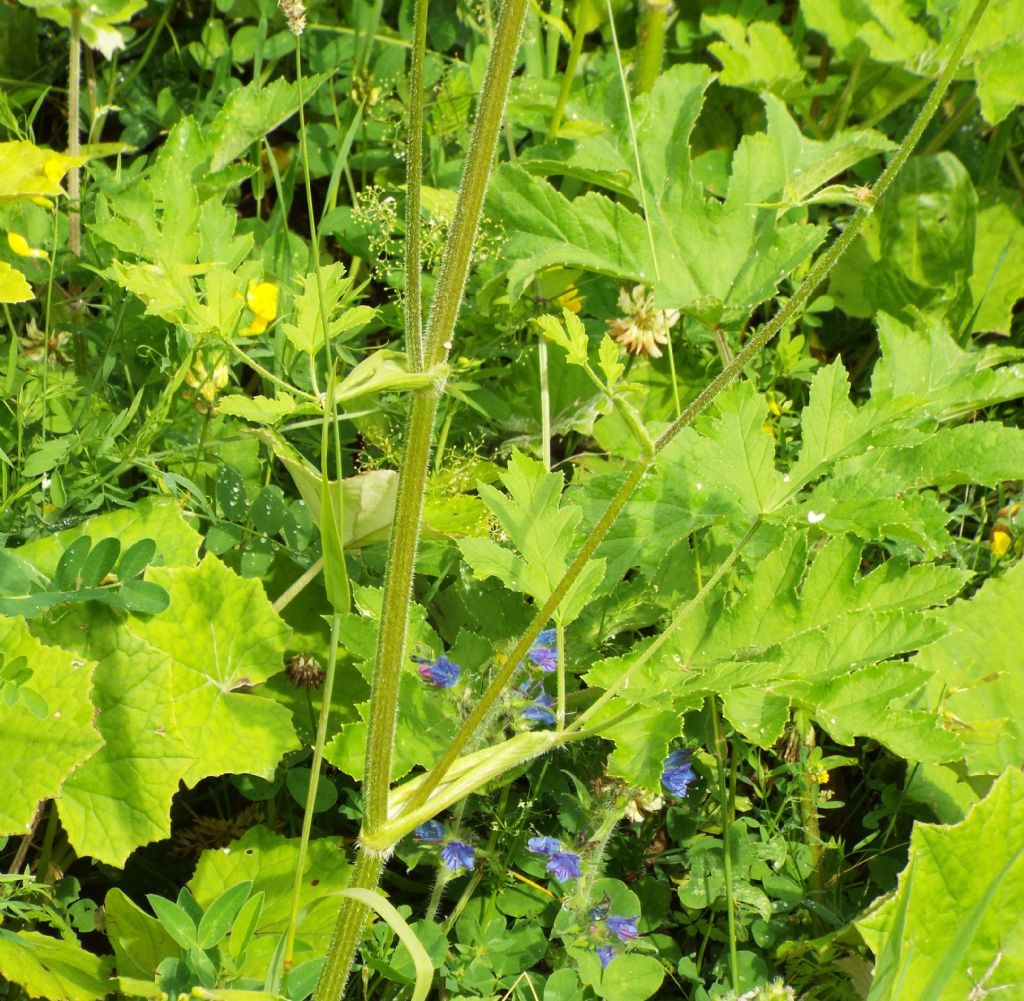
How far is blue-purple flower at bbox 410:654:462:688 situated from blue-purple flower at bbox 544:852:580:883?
33 cm

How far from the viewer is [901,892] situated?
1.75 meters

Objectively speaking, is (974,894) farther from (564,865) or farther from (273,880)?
(273,880)

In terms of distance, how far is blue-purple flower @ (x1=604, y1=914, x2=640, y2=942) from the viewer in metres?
2.02

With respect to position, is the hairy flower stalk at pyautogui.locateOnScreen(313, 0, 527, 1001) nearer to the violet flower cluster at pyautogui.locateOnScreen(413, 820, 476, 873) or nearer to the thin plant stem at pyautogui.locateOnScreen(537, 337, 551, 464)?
the violet flower cluster at pyautogui.locateOnScreen(413, 820, 476, 873)

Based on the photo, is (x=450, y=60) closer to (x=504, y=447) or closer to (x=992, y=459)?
(x=504, y=447)

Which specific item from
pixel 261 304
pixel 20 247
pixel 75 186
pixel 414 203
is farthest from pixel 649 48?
pixel 414 203

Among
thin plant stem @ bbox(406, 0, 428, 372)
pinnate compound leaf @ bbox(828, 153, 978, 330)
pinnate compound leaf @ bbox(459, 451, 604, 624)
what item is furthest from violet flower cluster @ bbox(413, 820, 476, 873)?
pinnate compound leaf @ bbox(828, 153, 978, 330)

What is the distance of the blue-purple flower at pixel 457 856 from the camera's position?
197 centimetres

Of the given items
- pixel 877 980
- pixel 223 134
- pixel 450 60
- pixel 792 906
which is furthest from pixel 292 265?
pixel 877 980

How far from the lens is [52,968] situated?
1879 millimetres

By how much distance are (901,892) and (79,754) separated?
121 centimetres

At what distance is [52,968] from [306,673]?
650 mm

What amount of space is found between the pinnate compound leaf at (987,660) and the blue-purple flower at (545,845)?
835 mm

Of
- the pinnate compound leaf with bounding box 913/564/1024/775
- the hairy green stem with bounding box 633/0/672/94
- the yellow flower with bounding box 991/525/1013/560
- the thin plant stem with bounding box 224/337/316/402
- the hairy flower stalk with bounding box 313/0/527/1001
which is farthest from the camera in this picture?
the hairy green stem with bounding box 633/0/672/94
